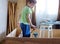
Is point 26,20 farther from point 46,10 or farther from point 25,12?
point 46,10

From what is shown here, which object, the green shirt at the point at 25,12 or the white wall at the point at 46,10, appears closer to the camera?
the green shirt at the point at 25,12

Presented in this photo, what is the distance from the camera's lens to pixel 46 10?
443cm

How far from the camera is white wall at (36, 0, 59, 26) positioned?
4.41 m

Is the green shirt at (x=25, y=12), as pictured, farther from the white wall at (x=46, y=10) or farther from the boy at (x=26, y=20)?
the white wall at (x=46, y=10)

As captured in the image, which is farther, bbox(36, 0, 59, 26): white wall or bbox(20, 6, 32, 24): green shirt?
bbox(36, 0, 59, 26): white wall

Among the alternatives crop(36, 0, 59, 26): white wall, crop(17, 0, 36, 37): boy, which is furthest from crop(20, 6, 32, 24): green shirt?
crop(36, 0, 59, 26): white wall

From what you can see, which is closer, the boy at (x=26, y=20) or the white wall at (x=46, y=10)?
the boy at (x=26, y=20)

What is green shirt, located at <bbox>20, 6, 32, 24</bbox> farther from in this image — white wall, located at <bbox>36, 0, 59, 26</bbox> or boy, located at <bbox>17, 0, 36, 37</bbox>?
white wall, located at <bbox>36, 0, 59, 26</bbox>

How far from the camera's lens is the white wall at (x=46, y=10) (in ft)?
14.5

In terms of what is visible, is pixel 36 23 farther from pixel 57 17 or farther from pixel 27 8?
Answer: pixel 27 8

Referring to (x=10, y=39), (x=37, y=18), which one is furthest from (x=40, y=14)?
(x=10, y=39)

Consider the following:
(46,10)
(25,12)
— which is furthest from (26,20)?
(46,10)

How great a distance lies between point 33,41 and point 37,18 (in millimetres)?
2976

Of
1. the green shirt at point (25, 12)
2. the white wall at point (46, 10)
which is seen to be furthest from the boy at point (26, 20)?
the white wall at point (46, 10)
